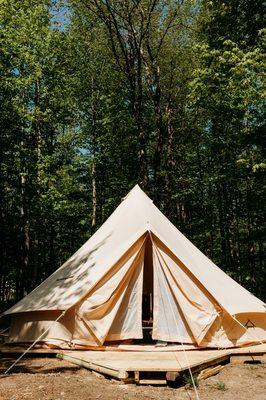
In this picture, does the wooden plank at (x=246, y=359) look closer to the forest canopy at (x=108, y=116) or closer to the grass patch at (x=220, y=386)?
the grass patch at (x=220, y=386)

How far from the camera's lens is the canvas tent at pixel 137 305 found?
8078mm

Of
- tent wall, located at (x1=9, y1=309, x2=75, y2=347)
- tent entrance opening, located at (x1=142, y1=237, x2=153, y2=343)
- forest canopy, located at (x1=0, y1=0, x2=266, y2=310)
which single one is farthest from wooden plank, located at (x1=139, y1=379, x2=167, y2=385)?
forest canopy, located at (x1=0, y1=0, x2=266, y2=310)

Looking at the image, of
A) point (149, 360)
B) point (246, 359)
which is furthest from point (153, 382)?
point (246, 359)

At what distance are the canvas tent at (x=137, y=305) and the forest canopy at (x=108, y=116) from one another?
528cm

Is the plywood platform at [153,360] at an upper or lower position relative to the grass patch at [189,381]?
upper

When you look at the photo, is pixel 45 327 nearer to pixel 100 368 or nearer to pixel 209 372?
pixel 100 368

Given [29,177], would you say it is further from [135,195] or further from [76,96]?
[135,195]

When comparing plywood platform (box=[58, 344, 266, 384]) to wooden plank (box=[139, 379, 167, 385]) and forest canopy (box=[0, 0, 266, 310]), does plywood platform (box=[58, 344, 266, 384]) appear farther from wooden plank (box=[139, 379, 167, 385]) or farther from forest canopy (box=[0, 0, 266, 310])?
forest canopy (box=[0, 0, 266, 310])

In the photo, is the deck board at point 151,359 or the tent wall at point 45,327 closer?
the deck board at point 151,359

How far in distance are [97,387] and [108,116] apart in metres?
16.0

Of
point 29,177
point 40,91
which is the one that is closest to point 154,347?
point 29,177

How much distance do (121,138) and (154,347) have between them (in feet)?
46.6

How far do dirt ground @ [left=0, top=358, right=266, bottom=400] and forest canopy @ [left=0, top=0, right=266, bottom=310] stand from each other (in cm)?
755

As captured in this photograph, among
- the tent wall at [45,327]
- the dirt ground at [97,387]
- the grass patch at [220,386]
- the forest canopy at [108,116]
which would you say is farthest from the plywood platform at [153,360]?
the forest canopy at [108,116]
